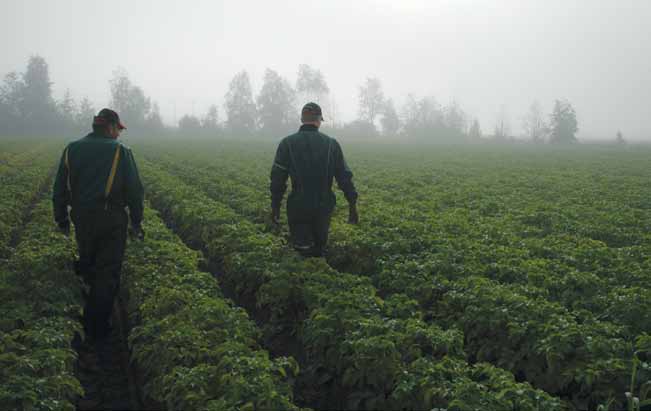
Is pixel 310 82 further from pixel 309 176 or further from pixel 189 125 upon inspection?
pixel 309 176

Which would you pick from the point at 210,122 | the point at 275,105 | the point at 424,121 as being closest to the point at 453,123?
the point at 424,121

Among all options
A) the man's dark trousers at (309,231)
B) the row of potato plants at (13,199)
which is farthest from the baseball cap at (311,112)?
the row of potato plants at (13,199)

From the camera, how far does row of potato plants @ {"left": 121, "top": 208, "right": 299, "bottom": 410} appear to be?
4.17 metres

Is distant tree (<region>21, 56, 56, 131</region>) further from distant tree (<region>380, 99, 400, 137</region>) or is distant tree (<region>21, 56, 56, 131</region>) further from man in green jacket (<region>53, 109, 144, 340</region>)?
man in green jacket (<region>53, 109, 144, 340</region>)

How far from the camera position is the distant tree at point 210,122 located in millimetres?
113750

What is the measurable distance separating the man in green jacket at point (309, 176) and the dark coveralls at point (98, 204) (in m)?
2.32

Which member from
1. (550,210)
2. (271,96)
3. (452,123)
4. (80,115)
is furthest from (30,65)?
(550,210)

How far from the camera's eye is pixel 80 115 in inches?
4574

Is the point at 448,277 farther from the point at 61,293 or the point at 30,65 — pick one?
the point at 30,65

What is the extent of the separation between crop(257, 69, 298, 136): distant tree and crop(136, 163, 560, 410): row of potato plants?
104 metres

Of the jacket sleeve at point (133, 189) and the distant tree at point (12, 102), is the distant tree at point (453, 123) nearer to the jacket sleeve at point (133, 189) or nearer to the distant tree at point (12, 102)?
the distant tree at point (12, 102)

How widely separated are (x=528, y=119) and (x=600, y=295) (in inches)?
7222

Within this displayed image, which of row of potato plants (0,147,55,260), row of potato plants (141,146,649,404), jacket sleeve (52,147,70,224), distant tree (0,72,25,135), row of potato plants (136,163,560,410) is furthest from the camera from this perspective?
distant tree (0,72,25,135)

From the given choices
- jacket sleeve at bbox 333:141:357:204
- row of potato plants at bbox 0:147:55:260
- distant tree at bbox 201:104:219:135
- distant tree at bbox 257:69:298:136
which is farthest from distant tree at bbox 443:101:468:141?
jacket sleeve at bbox 333:141:357:204
